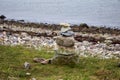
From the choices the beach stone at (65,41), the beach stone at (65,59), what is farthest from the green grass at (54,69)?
the beach stone at (65,41)

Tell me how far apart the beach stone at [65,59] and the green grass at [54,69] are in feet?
0.81

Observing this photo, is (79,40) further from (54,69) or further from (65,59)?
(54,69)

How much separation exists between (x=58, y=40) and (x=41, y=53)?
3.51m

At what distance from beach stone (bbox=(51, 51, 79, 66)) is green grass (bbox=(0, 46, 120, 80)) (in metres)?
0.25

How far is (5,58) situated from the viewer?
21.6 meters

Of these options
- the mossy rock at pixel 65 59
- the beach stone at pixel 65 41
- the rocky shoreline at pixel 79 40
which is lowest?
the rocky shoreline at pixel 79 40

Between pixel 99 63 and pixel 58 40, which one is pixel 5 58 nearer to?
pixel 58 40

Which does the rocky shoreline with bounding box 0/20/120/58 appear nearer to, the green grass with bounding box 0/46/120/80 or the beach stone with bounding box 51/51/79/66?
the beach stone with bounding box 51/51/79/66

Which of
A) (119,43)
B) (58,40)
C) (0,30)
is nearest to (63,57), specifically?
(58,40)

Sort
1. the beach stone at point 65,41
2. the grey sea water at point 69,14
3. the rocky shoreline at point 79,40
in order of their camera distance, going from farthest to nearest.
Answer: the grey sea water at point 69,14 < the rocky shoreline at point 79,40 < the beach stone at point 65,41

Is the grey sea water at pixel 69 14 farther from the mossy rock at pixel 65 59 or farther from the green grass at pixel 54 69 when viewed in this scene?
the mossy rock at pixel 65 59

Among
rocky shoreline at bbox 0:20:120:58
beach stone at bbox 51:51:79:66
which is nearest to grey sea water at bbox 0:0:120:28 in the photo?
rocky shoreline at bbox 0:20:120:58

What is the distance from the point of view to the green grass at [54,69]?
17.8 meters

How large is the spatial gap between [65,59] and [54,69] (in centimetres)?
117
